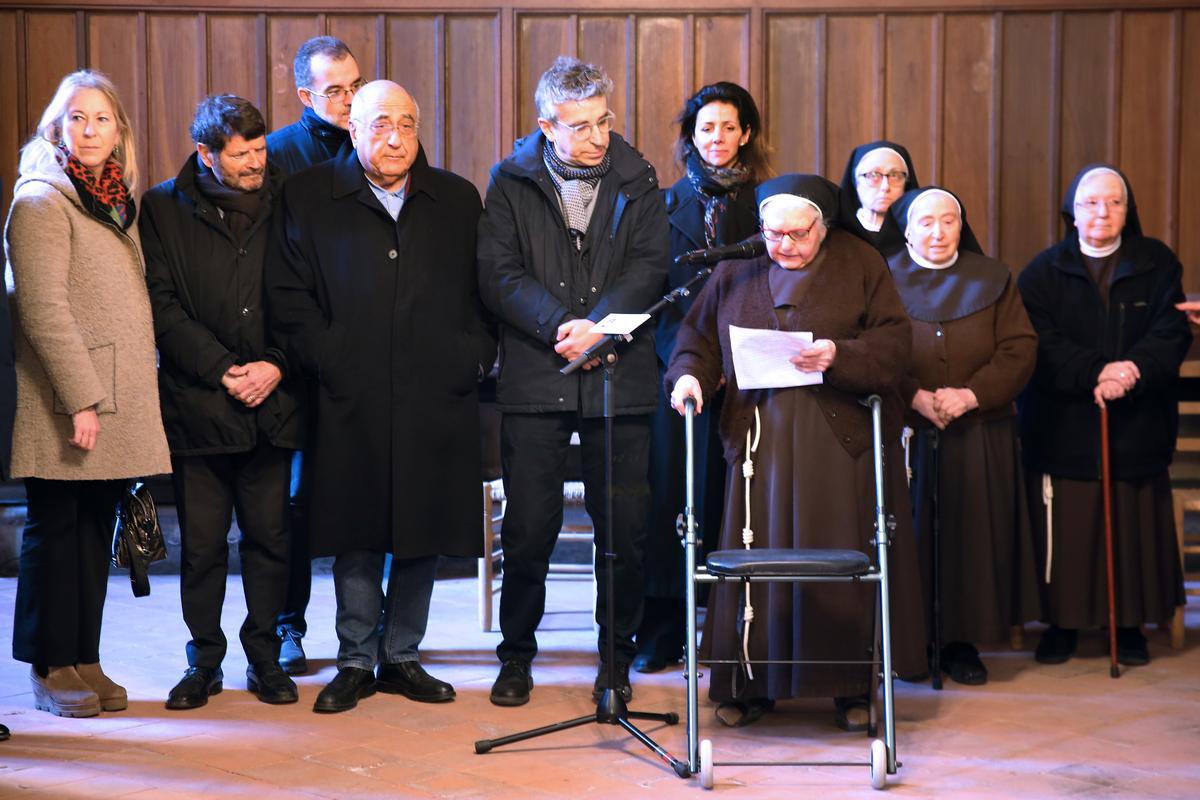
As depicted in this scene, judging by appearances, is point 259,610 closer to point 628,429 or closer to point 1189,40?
point 628,429

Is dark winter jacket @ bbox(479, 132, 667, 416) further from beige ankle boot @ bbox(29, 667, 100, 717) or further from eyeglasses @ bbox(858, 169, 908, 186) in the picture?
beige ankle boot @ bbox(29, 667, 100, 717)

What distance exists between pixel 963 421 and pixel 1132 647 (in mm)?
1028

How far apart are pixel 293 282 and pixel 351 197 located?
0.30 m

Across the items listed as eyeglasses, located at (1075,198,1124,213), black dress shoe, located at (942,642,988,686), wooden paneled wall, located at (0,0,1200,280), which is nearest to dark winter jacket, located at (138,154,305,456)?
black dress shoe, located at (942,642,988,686)

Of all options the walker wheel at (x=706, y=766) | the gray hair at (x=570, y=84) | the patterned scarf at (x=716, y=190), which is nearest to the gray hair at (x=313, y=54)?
the gray hair at (x=570, y=84)

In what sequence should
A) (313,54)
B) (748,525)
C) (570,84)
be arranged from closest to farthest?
(748,525)
(570,84)
(313,54)

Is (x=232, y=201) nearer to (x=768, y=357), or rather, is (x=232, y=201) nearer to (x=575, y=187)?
(x=575, y=187)

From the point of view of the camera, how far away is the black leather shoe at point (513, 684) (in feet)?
13.9

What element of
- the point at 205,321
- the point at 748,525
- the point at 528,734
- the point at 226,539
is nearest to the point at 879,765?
the point at 748,525

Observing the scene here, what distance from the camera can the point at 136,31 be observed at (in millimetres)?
7008

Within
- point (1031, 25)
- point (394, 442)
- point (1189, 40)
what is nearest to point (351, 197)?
point (394, 442)

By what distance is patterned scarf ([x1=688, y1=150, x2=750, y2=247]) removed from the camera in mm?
4551

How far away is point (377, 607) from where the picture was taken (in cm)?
430

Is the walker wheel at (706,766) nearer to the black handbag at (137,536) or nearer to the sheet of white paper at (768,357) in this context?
the sheet of white paper at (768,357)
